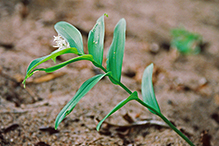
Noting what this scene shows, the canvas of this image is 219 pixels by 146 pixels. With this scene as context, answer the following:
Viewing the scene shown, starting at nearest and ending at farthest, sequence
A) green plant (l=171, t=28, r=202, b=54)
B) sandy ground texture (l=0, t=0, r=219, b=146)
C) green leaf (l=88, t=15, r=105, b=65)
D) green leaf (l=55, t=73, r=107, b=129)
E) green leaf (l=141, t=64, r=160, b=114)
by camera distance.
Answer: green leaf (l=55, t=73, r=107, b=129) < green leaf (l=88, t=15, r=105, b=65) < green leaf (l=141, t=64, r=160, b=114) < sandy ground texture (l=0, t=0, r=219, b=146) < green plant (l=171, t=28, r=202, b=54)

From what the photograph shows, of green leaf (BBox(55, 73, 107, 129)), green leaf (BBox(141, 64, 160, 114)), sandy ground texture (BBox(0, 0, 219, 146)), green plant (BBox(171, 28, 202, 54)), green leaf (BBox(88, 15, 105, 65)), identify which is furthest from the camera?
green plant (BBox(171, 28, 202, 54))

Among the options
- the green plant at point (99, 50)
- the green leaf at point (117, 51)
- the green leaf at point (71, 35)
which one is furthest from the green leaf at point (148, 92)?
the green leaf at point (71, 35)

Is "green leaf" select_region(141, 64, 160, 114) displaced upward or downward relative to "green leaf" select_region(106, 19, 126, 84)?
downward

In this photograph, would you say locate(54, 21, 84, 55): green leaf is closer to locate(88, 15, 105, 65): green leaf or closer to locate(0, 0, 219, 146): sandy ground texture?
locate(88, 15, 105, 65): green leaf

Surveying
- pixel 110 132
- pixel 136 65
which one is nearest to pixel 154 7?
pixel 136 65

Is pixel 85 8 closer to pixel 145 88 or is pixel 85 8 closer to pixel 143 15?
pixel 143 15

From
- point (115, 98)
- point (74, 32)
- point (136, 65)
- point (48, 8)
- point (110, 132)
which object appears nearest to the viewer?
point (74, 32)

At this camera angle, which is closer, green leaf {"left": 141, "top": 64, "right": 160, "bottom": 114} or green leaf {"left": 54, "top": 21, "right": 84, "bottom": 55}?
green leaf {"left": 54, "top": 21, "right": 84, "bottom": 55}

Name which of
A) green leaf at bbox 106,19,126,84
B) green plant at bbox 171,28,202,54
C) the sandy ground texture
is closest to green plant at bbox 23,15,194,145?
green leaf at bbox 106,19,126,84
